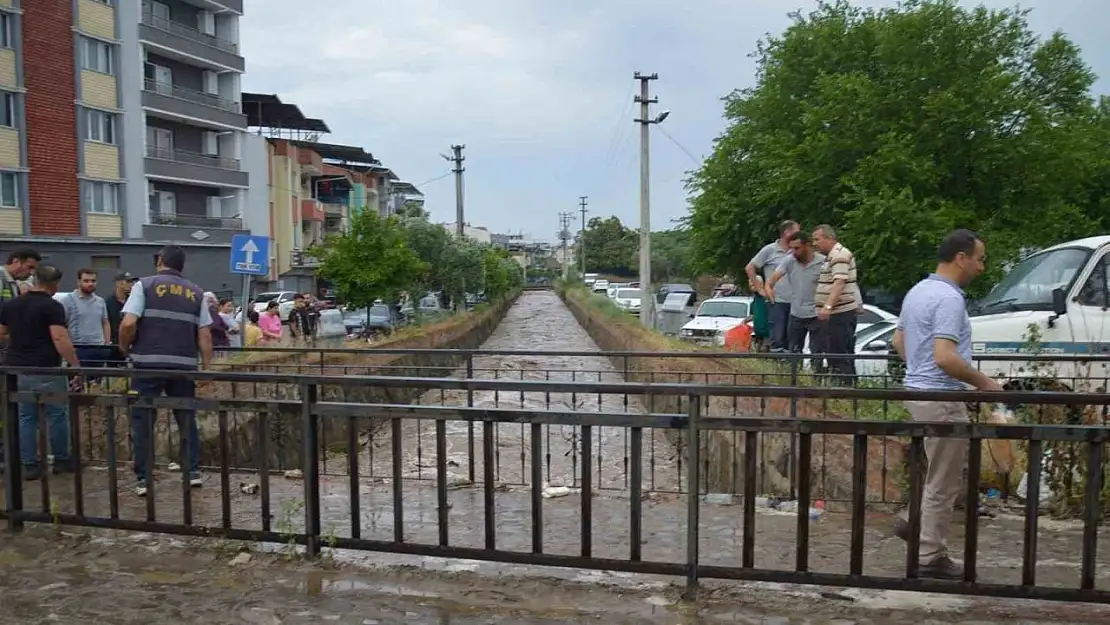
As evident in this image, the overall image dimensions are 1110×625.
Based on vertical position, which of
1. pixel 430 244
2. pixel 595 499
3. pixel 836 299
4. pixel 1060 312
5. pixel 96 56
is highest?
pixel 96 56

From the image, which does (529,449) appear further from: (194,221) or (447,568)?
(194,221)

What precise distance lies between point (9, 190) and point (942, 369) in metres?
34.9

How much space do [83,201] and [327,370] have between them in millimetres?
27895

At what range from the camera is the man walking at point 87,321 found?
28.9ft

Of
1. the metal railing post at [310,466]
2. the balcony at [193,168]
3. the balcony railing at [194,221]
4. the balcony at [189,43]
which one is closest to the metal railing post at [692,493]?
the metal railing post at [310,466]

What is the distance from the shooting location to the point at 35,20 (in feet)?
106

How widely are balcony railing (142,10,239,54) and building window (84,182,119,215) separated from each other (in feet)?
25.5

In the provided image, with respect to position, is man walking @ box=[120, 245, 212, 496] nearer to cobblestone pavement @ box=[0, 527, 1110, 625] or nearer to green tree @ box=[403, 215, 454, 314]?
cobblestone pavement @ box=[0, 527, 1110, 625]

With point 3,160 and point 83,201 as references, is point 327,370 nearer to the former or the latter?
point 3,160

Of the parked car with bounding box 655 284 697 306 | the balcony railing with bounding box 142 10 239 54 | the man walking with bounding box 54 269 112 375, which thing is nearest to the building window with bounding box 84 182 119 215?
the balcony railing with bounding box 142 10 239 54

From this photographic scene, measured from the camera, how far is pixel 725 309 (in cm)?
2236

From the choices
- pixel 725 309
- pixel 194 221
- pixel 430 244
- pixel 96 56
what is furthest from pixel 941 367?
pixel 194 221

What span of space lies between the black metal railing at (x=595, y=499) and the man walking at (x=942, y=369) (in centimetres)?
16

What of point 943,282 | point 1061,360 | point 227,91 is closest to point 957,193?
point 1061,360
